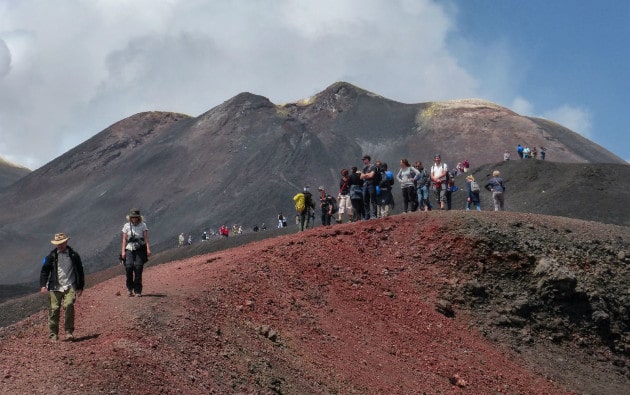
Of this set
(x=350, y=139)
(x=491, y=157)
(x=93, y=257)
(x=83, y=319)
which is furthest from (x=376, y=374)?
(x=350, y=139)

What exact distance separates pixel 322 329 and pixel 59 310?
4.41 m

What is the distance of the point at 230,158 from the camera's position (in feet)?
285

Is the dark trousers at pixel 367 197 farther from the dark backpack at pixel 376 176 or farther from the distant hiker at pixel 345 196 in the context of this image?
the distant hiker at pixel 345 196

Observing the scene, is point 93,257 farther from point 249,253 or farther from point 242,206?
point 249,253

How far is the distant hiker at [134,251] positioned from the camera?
12930 millimetres

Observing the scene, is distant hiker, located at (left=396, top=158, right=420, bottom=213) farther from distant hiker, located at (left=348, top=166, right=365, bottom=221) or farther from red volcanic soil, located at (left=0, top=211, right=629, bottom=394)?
red volcanic soil, located at (left=0, top=211, right=629, bottom=394)

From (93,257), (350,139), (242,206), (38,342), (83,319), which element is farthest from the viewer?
(350,139)

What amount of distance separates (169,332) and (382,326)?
4718 millimetres

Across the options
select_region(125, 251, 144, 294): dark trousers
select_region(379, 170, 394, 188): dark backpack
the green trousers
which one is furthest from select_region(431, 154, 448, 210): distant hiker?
the green trousers

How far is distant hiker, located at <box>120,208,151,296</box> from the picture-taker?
12930 millimetres

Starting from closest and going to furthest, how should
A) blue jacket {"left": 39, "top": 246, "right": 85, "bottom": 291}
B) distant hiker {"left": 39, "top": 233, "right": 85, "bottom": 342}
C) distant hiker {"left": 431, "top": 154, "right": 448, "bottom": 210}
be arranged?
1. distant hiker {"left": 39, "top": 233, "right": 85, "bottom": 342}
2. blue jacket {"left": 39, "top": 246, "right": 85, "bottom": 291}
3. distant hiker {"left": 431, "top": 154, "right": 448, "bottom": 210}

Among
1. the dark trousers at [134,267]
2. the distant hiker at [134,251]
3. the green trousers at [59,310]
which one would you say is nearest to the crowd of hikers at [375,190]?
the distant hiker at [134,251]

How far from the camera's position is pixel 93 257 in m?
66.0

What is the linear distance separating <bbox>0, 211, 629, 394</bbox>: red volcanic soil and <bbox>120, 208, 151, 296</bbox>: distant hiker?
39cm
